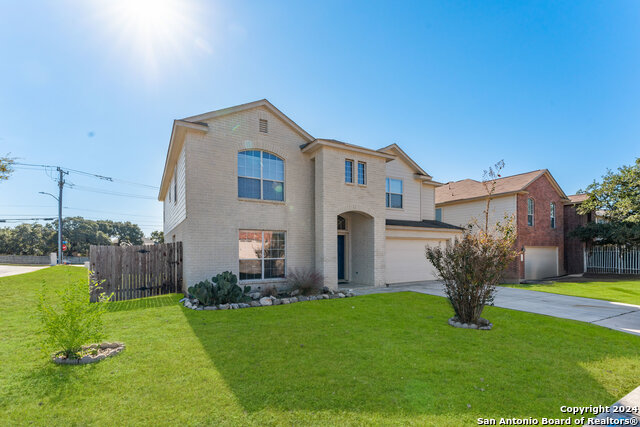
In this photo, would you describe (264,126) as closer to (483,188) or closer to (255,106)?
(255,106)

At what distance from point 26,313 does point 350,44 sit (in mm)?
13522

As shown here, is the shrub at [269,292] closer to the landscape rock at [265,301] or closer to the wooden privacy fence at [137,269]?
the landscape rock at [265,301]

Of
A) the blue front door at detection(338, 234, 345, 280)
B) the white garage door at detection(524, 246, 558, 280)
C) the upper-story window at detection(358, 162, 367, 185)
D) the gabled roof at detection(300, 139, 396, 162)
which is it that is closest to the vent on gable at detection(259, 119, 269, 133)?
the gabled roof at detection(300, 139, 396, 162)

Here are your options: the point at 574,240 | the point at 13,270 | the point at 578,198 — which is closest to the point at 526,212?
the point at 574,240

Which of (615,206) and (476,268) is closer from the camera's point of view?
(476,268)

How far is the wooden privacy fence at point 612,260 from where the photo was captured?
19.5m

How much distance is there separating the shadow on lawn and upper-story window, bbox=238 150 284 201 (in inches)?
204

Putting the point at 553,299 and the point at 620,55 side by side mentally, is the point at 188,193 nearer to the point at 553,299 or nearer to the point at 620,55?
the point at 553,299

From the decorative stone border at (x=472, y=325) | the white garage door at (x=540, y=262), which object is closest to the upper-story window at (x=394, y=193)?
the white garage door at (x=540, y=262)

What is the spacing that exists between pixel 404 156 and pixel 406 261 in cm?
571

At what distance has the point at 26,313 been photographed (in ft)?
26.3

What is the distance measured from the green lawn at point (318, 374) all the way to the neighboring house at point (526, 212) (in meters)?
12.2

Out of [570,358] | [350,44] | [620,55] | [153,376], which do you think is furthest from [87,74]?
[620,55]

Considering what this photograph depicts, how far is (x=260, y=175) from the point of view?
11719 millimetres
